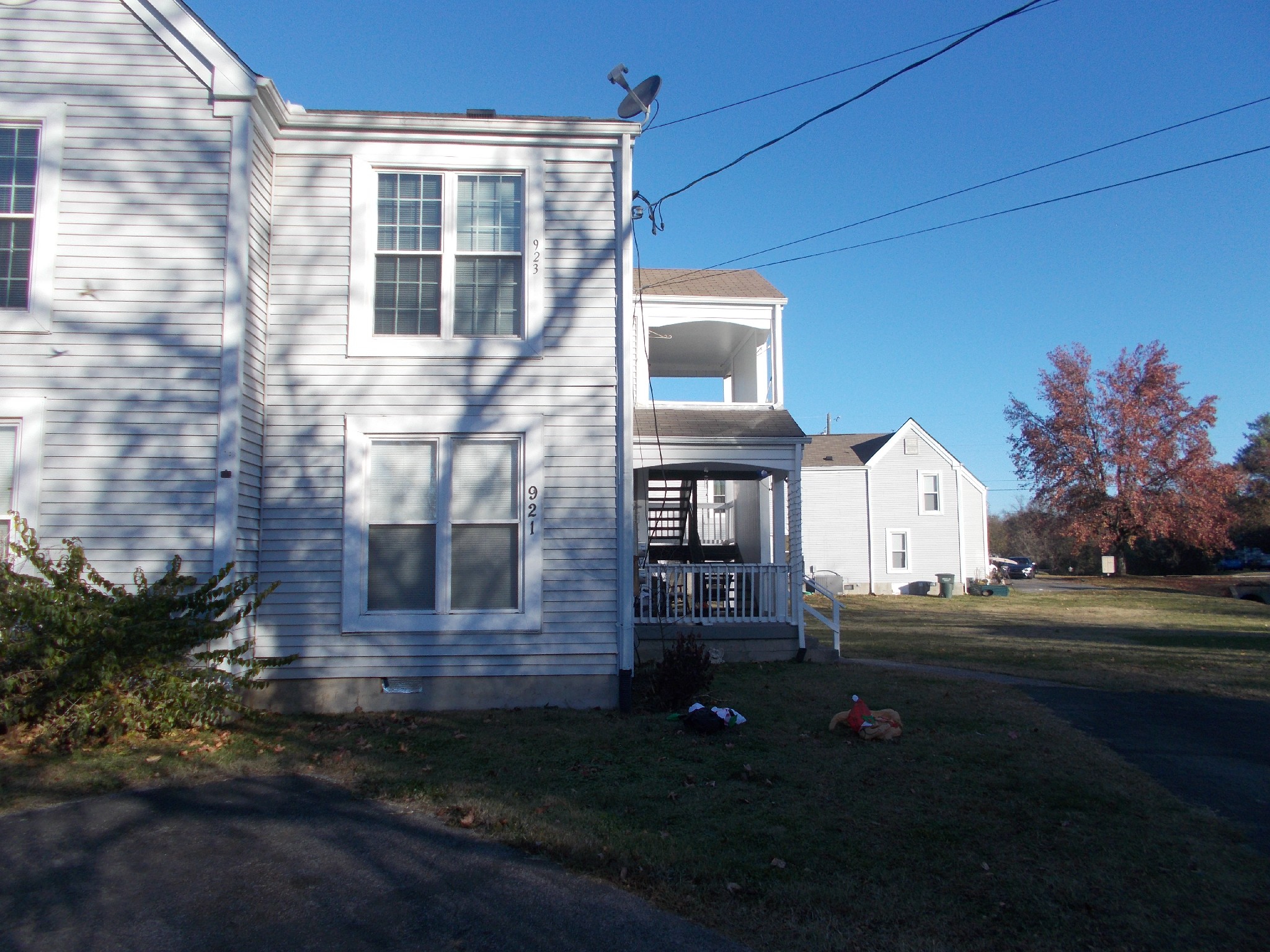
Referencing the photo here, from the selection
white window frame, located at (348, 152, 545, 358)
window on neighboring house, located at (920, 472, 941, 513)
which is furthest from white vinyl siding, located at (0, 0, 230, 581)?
window on neighboring house, located at (920, 472, 941, 513)

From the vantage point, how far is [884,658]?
527 inches

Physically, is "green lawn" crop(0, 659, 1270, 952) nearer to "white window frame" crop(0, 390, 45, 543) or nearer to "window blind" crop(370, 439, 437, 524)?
"window blind" crop(370, 439, 437, 524)

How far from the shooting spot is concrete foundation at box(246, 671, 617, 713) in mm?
8195

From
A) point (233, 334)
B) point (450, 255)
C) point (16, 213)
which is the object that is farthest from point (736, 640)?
point (16, 213)

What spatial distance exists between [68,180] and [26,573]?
3505 millimetres

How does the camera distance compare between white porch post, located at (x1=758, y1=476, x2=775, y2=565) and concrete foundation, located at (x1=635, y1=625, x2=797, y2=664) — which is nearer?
concrete foundation, located at (x1=635, y1=625, x2=797, y2=664)

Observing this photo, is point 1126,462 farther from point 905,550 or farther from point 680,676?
point 680,676

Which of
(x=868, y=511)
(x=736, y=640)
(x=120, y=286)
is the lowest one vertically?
(x=736, y=640)

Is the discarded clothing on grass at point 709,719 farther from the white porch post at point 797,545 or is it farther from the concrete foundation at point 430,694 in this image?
the white porch post at point 797,545

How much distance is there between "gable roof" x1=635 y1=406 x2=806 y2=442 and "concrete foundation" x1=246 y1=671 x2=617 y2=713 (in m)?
5.11

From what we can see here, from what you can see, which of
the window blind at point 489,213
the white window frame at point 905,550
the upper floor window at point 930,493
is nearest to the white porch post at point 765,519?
the window blind at point 489,213

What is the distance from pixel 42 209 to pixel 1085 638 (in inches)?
701

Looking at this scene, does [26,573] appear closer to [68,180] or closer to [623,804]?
[68,180]

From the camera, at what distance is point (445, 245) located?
8.80m
